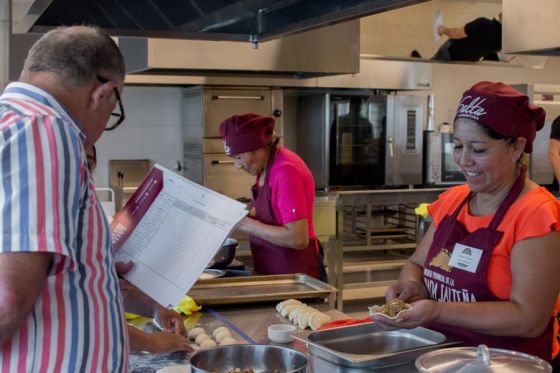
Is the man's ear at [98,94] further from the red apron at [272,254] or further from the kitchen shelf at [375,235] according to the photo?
the kitchen shelf at [375,235]

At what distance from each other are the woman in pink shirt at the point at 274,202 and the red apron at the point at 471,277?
1127 mm

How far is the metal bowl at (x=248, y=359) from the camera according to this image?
1640mm

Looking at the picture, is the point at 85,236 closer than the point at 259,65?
Yes

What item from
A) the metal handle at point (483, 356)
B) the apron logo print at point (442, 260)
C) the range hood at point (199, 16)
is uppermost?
the range hood at point (199, 16)

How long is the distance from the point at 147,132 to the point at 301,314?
13.4 feet

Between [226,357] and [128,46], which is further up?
[128,46]

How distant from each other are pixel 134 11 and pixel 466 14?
577cm

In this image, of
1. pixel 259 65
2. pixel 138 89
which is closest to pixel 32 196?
pixel 259 65

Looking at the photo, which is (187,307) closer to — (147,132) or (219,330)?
(219,330)

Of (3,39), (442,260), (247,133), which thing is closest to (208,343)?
(442,260)

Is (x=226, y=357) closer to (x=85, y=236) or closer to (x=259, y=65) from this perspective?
(x=85, y=236)

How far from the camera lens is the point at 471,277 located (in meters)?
1.97

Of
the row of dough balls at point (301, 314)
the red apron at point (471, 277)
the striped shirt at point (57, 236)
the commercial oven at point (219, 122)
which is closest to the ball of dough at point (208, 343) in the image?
the row of dough balls at point (301, 314)

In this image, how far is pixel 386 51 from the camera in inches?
284
